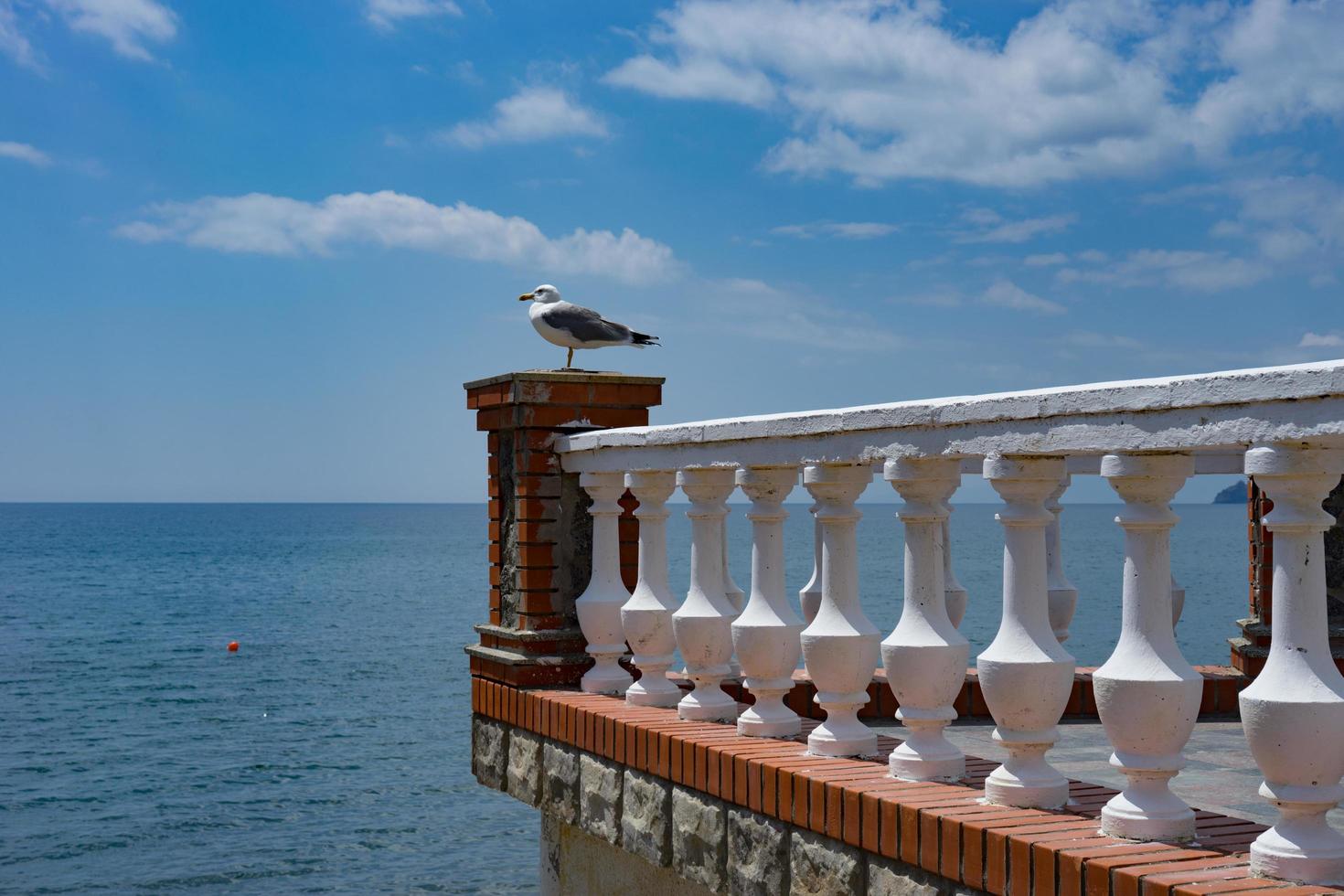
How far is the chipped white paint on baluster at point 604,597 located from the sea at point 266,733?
206cm

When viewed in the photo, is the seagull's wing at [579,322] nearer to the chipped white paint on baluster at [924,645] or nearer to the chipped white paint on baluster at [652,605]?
the chipped white paint on baluster at [652,605]

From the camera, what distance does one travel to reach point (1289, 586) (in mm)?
2896

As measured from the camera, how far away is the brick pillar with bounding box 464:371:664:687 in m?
6.39

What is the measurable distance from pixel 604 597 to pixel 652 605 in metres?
0.44

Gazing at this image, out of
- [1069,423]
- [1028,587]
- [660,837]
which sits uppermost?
[1069,423]

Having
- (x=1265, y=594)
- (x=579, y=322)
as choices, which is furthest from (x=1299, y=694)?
(x=1265, y=594)

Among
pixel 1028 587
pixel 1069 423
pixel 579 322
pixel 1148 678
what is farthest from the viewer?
pixel 579 322

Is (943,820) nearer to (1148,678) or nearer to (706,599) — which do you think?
(1148,678)

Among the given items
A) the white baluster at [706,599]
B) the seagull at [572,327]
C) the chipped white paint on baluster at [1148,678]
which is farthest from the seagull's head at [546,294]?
the chipped white paint on baluster at [1148,678]

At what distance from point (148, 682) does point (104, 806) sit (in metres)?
14.3

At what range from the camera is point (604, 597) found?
239 inches

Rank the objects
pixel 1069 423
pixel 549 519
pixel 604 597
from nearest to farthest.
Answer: pixel 1069 423 < pixel 604 597 < pixel 549 519

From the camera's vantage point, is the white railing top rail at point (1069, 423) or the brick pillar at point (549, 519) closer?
the white railing top rail at point (1069, 423)

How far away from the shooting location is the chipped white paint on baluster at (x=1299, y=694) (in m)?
2.82
